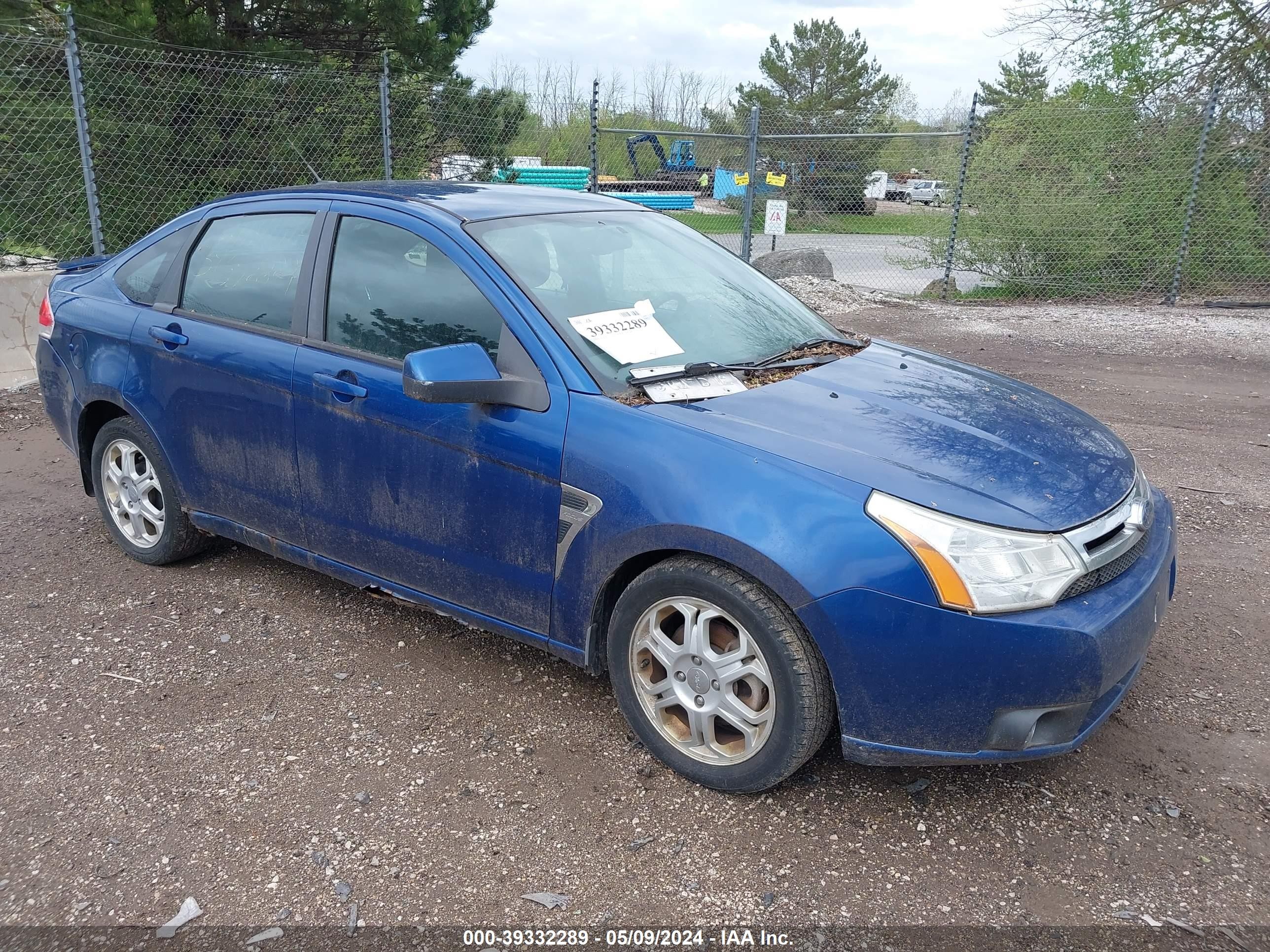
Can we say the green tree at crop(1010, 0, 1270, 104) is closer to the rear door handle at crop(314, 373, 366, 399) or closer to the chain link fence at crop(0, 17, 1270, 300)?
the chain link fence at crop(0, 17, 1270, 300)

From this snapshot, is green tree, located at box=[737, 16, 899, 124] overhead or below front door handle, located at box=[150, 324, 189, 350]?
overhead

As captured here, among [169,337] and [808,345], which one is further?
[169,337]

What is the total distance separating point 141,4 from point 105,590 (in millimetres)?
7275

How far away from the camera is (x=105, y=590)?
4316 millimetres

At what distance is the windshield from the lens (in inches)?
127

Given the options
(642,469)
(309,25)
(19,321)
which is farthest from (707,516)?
(309,25)

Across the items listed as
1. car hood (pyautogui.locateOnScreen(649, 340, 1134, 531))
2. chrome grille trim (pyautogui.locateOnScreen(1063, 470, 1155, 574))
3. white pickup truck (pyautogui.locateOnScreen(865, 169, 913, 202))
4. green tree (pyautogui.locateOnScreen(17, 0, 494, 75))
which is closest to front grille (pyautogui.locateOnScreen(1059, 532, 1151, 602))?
chrome grille trim (pyautogui.locateOnScreen(1063, 470, 1155, 574))

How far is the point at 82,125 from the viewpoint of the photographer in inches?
311

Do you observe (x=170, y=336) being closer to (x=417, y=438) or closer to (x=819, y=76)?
(x=417, y=438)

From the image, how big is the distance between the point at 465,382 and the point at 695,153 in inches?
681

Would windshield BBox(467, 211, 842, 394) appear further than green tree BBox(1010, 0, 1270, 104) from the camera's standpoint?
No

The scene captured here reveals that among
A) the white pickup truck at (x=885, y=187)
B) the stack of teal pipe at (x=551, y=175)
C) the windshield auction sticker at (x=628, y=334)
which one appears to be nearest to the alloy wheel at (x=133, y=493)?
the windshield auction sticker at (x=628, y=334)

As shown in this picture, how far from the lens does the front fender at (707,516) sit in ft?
8.28

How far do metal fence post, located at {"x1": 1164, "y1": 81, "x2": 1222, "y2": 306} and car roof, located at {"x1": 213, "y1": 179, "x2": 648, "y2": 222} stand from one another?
433 inches
